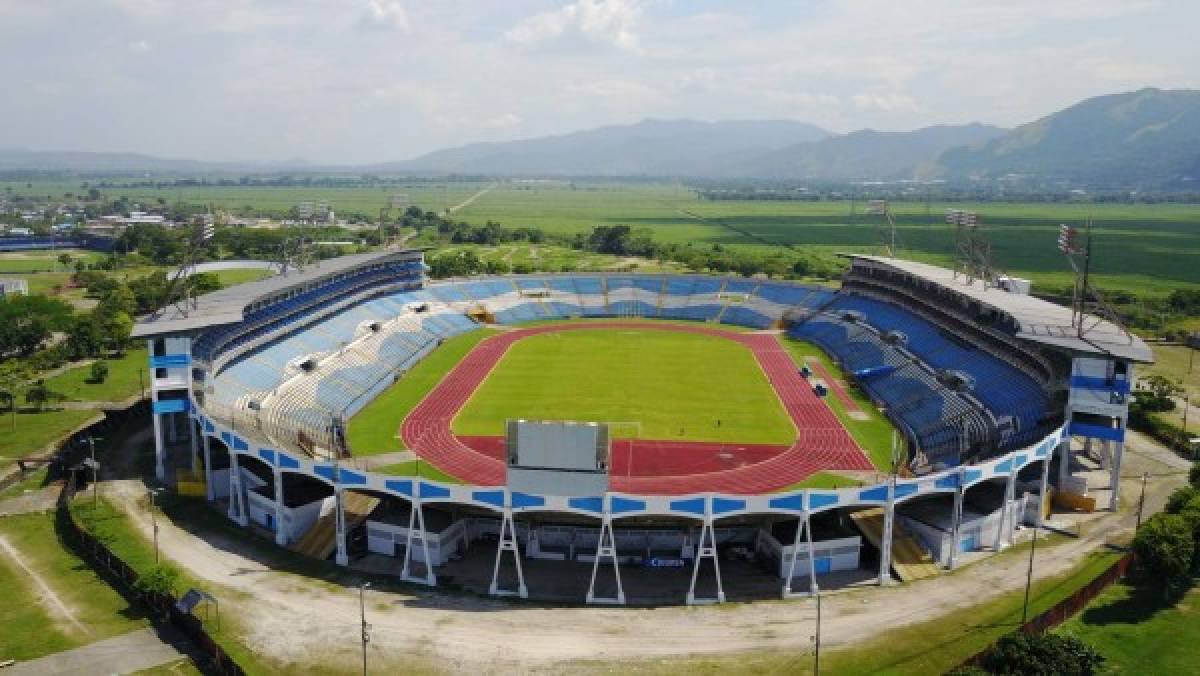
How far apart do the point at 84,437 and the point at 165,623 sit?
30.6 m

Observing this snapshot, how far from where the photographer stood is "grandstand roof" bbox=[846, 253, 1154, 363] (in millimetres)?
52562

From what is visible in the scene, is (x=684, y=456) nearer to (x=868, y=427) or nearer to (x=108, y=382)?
(x=868, y=427)

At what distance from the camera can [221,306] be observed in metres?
65.5

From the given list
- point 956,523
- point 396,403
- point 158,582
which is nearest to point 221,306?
point 396,403

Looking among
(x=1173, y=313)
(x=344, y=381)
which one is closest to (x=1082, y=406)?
(x=344, y=381)

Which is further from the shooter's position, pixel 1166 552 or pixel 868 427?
pixel 868 427

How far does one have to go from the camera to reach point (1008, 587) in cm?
4234

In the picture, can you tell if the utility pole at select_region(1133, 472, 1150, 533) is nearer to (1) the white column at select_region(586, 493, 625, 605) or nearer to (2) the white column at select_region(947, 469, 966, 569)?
(2) the white column at select_region(947, 469, 966, 569)

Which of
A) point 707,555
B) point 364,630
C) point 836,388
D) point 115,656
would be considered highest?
point 364,630

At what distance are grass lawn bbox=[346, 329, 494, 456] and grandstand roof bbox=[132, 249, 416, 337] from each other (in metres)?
12.1

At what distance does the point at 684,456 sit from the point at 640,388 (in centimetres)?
2017

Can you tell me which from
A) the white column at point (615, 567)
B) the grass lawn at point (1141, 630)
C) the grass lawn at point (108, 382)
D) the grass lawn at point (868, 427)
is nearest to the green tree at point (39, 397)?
the grass lawn at point (108, 382)

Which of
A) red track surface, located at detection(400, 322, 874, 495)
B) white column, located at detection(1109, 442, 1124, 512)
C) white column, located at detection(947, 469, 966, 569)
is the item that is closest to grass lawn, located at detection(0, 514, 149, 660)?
red track surface, located at detection(400, 322, 874, 495)

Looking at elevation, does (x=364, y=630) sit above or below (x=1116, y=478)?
below
